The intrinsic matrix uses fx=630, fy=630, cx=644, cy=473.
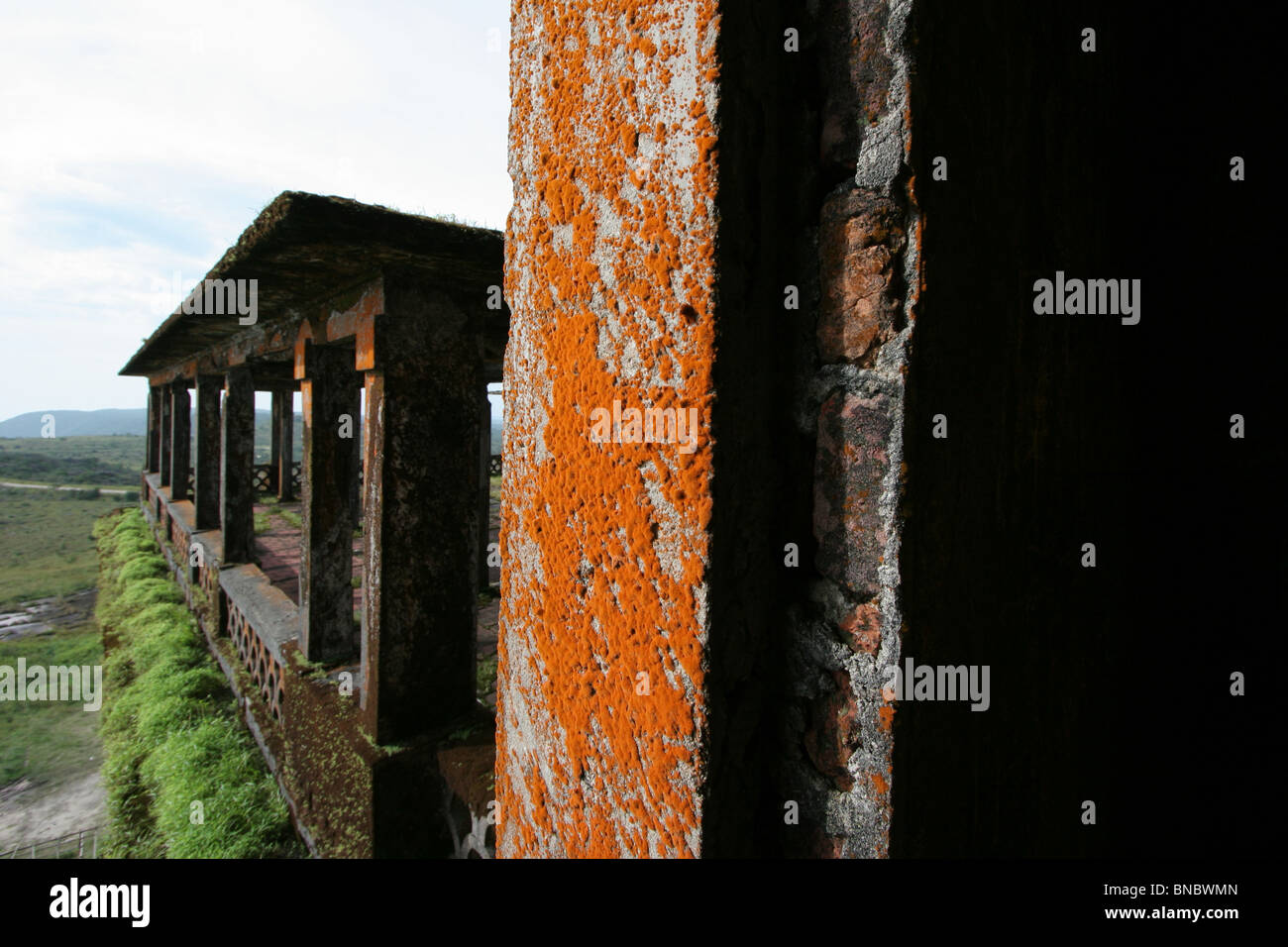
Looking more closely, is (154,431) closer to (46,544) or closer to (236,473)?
(46,544)

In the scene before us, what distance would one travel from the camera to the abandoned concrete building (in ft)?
2.79

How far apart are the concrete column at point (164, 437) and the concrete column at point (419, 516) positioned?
516 inches

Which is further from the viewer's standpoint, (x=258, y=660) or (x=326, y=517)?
(x=258, y=660)

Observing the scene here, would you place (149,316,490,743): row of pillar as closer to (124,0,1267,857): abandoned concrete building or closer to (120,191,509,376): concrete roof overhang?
(120,191,509,376): concrete roof overhang


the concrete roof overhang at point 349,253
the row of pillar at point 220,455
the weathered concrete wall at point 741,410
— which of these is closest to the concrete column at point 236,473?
the row of pillar at point 220,455

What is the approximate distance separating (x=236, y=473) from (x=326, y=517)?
12.3 ft

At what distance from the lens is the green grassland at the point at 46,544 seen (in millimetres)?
12695

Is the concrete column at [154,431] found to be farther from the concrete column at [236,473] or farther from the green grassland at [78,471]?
the green grassland at [78,471]

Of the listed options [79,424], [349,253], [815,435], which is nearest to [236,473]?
[349,253]

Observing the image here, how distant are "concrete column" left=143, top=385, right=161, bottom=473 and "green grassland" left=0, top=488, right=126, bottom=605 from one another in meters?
2.59

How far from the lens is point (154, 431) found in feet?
52.0

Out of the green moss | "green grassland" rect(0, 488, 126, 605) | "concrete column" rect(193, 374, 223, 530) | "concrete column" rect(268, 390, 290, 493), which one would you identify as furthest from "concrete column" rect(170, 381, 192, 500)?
the green moss

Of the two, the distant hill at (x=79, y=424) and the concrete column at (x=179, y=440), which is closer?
the concrete column at (x=179, y=440)

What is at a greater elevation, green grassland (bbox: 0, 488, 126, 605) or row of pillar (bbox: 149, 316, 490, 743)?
row of pillar (bbox: 149, 316, 490, 743)
